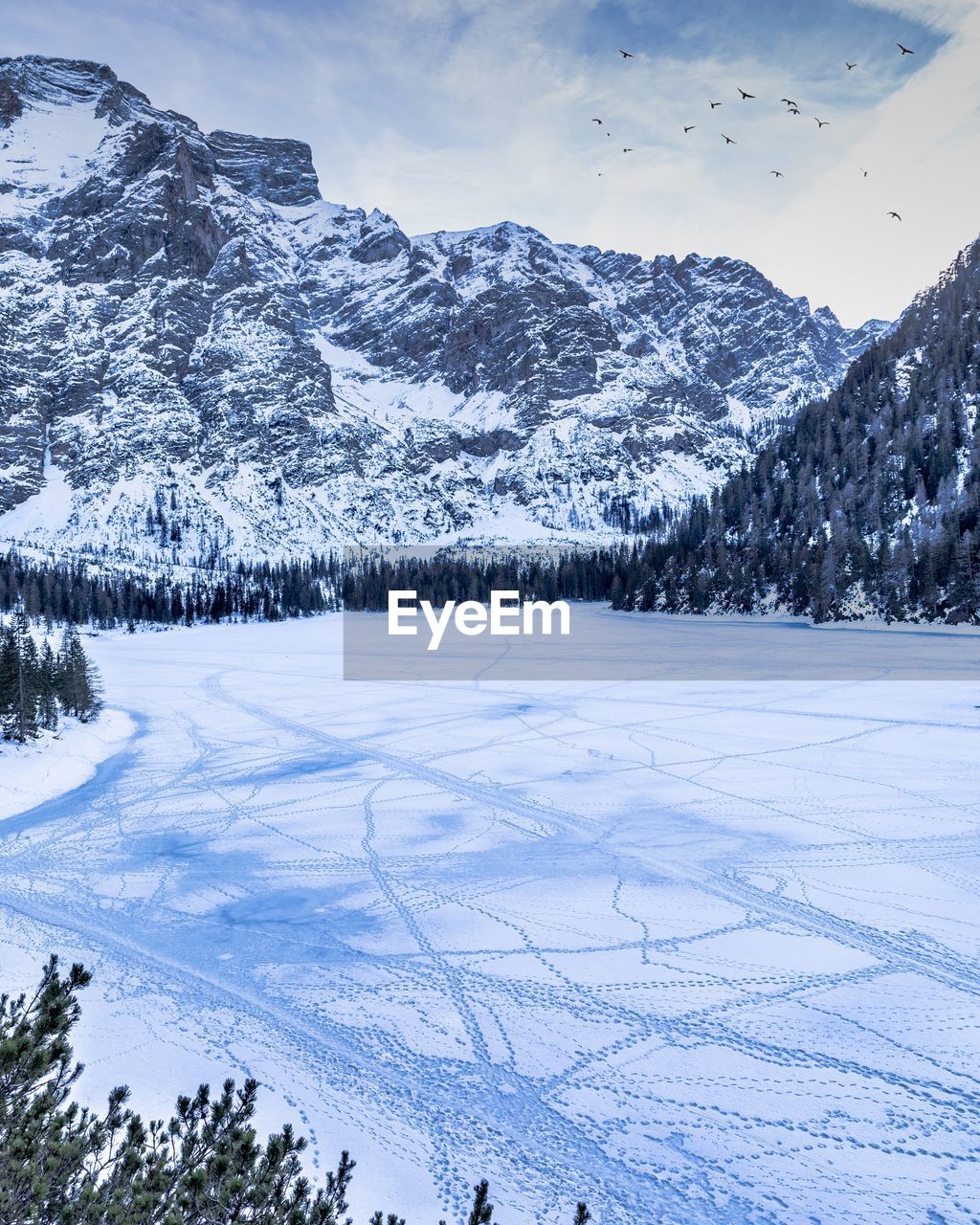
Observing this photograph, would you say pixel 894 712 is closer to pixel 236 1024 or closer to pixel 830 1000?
pixel 830 1000

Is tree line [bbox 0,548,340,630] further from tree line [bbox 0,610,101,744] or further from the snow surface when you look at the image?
the snow surface

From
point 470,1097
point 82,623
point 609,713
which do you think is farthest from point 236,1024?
point 82,623

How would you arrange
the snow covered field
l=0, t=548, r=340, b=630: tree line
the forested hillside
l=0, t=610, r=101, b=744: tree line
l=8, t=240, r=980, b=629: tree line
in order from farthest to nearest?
l=0, t=548, r=340, b=630: tree line
l=8, t=240, r=980, b=629: tree line
the forested hillside
l=0, t=610, r=101, b=744: tree line
the snow covered field

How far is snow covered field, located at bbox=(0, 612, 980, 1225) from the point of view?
6.49m

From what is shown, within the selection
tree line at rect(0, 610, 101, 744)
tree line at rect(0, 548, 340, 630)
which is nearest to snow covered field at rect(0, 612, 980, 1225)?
tree line at rect(0, 610, 101, 744)

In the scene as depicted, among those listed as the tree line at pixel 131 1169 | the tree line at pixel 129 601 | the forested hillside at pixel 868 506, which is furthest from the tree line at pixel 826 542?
the tree line at pixel 131 1169

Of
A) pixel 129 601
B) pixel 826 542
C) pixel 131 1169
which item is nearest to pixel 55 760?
pixel 131 1169

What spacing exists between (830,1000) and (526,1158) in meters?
4.40

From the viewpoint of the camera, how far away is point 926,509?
320 ft

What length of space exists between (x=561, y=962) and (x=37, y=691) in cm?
2734

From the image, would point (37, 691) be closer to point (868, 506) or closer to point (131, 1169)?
point (131, 1169)

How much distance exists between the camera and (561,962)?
9773mm

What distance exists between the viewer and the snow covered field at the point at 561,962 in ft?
21.3

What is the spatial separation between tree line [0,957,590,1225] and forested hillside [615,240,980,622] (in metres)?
81.1
